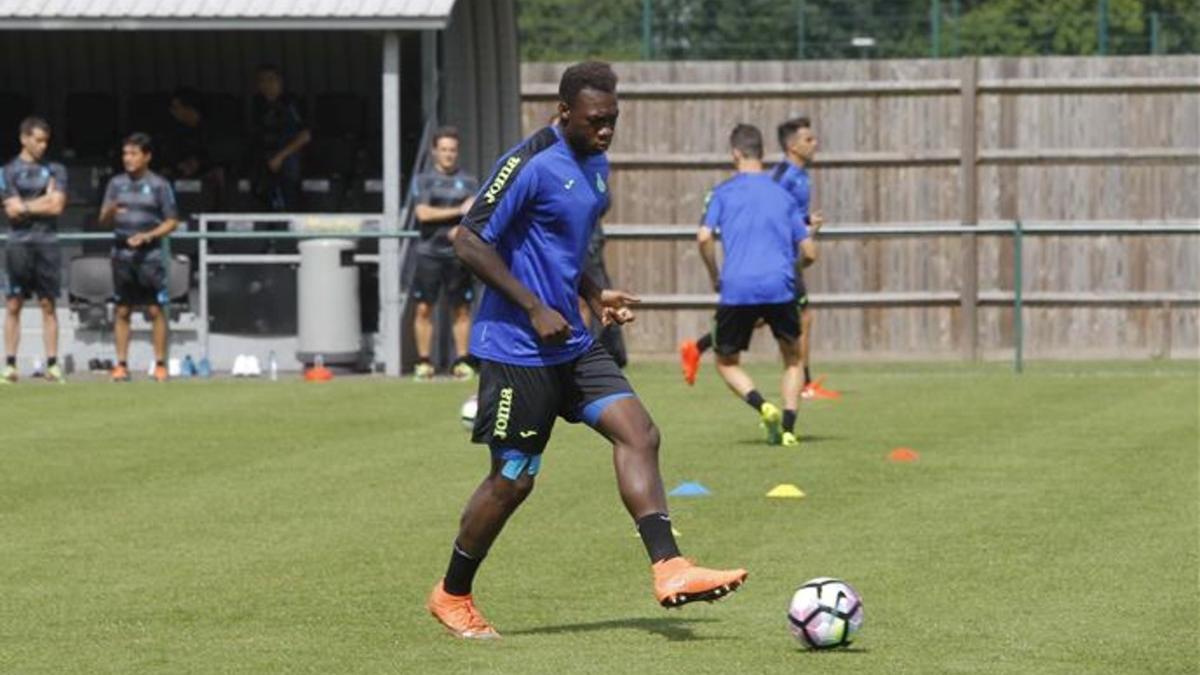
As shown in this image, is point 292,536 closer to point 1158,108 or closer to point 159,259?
point 159,259

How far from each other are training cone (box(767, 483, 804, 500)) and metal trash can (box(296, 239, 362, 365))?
440 inches

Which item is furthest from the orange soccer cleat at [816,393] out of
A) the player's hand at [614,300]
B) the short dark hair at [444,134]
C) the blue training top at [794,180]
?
the player's hand at [614,300]

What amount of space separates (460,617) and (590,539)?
2965 mm

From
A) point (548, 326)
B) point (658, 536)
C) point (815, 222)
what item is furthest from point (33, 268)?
point (658, 536)

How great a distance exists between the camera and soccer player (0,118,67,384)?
24.5 meters

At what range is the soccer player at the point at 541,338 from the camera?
390 inches

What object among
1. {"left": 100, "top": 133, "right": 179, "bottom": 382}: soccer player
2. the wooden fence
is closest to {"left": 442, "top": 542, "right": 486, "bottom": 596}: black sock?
{"left": 100, "top": 133, "right": 179, "bottom": 382}: soccer player

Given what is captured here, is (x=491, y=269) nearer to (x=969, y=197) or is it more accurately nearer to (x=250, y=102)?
(x=969, y=197)

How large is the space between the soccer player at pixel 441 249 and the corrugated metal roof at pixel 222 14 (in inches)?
52.3

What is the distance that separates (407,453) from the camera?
17.7 meters

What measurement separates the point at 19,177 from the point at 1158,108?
1170 centimetres

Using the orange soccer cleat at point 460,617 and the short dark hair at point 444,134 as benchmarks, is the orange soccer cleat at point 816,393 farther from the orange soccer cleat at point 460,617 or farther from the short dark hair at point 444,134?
the orange soccer cleat at point 460,617

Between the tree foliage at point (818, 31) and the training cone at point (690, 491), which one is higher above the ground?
the tree foliage at point (818, 31)

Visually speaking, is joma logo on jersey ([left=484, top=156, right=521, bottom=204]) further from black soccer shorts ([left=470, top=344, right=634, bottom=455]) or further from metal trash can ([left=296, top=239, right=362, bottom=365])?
metal trash can ([left=296, top=239, right=362, bottom=365])
